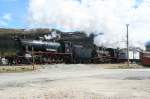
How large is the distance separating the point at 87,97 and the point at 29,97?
2.31 meters

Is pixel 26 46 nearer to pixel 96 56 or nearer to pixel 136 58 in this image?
pixel 96 56

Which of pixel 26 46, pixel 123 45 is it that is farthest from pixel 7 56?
pixel 123 45

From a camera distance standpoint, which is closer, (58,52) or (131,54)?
(58,52)

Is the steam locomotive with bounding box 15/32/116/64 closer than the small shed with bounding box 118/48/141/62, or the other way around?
the steam locomotive with bounding box 15/32/116/64

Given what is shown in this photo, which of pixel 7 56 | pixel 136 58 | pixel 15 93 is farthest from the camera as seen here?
pixel 136 58

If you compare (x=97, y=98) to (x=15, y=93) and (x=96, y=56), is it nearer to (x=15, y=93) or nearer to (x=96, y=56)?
(x=15, y=93)

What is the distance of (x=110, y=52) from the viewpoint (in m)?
62.9

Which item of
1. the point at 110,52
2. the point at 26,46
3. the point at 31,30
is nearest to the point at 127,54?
the point at 110,52

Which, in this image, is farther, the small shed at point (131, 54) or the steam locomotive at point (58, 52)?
the small shed at point (131, 54)

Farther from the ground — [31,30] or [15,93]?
[31,30]

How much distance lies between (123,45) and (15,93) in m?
50.2

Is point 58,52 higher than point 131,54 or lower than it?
higher

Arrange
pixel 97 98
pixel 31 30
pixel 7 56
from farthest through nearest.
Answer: pixel 31 30 < pixel 7 56 < pixel 97 98

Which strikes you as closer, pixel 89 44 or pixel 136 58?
pixel 89 44
